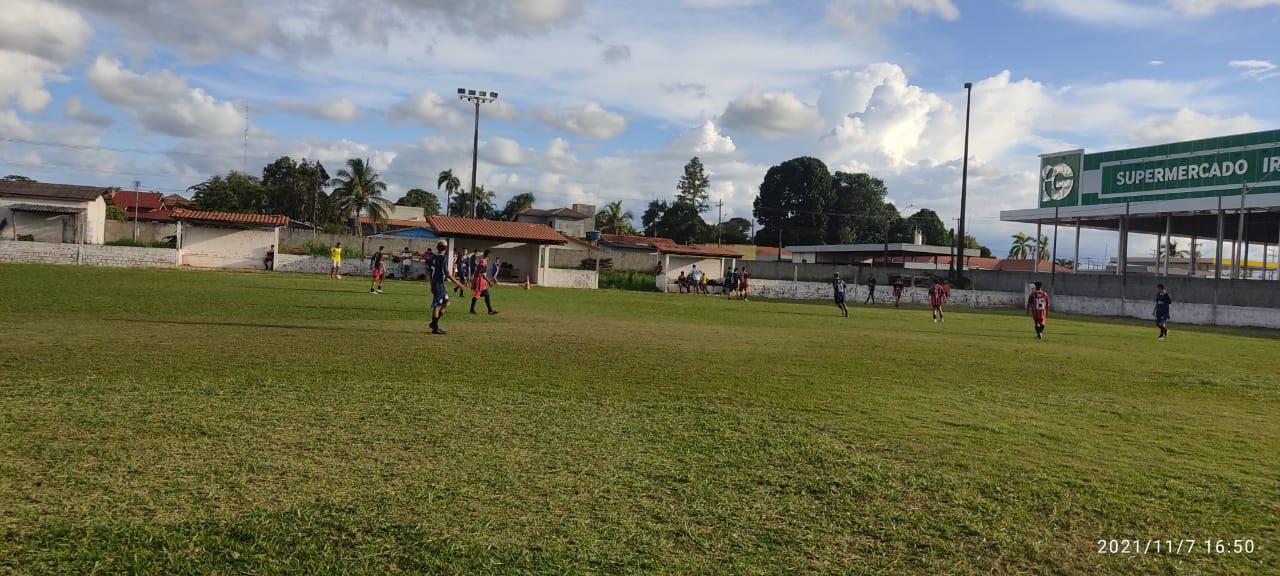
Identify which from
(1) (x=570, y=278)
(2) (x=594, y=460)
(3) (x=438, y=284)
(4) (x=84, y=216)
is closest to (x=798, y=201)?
(1) (x=570, y=278)

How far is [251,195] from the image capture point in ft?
233

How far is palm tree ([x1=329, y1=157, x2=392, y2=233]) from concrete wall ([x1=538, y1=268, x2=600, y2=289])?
2903 centimetres

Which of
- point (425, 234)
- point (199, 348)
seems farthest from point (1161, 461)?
point (425, 234)

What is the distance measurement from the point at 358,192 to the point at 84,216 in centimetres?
2437

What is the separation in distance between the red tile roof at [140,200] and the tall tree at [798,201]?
5566 centimetres

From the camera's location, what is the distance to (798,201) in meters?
83.9

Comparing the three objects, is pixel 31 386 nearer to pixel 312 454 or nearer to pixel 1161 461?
pixel 312 454

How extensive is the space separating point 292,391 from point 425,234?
141 feet

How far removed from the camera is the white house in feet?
143

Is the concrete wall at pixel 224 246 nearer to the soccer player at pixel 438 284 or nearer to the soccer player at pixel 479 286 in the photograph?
the soccer player at pixel 479 286

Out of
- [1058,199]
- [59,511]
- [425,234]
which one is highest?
[1058,199]

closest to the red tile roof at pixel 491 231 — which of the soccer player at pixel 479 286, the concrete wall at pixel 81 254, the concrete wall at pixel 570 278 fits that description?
the concrete wall at pixel 570 278

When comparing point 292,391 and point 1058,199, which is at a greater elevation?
point 1058,199
